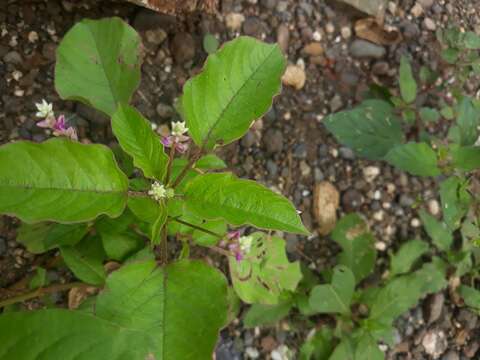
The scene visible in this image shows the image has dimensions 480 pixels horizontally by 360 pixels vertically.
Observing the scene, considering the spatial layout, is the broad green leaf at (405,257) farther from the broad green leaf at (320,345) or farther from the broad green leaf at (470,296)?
the broad green leaf at (320,345)

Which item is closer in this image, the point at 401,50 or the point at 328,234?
the point at 328,234

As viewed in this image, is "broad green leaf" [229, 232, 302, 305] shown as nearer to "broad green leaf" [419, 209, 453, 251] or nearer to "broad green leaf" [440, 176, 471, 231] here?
"broad green leaf" [440, 176, 471, 231]

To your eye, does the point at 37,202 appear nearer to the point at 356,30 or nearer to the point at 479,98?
the point at 356,30

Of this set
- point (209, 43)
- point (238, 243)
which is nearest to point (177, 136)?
point (238, 243)

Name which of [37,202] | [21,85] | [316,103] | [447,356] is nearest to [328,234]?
[316,103]

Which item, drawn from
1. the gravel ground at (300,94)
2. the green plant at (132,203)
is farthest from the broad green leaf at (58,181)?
the gravel ground at (300,94)
